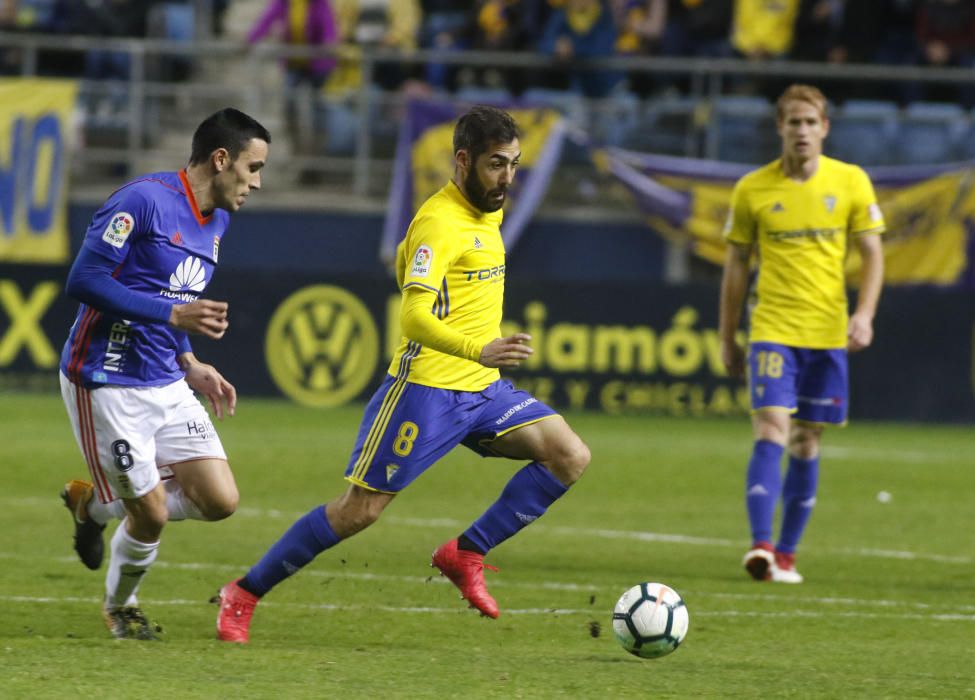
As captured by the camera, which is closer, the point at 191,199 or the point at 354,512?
the point at 191,199

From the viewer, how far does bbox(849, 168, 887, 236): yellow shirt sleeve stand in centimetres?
885

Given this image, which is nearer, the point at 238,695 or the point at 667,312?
the point at 238,695

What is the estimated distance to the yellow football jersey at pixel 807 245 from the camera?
8.83 m

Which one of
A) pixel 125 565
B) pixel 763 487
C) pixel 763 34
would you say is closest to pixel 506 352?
pixel 125 565

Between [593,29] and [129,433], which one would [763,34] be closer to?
[593,29]

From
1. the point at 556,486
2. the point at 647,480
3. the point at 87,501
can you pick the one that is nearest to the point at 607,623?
the point at 556,486

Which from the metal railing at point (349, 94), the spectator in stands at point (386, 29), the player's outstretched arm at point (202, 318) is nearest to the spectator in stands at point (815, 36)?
the metal railing at point (349, 94)

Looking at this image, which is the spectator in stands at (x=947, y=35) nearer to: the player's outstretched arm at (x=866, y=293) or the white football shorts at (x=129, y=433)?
the player's outstretched arm at (x=866, y=293)

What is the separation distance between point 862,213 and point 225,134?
3.70 m

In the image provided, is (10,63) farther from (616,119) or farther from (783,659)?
(783,659)

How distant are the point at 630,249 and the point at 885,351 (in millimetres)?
3145

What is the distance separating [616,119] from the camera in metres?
18.3

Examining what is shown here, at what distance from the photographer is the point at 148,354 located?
6.55 m

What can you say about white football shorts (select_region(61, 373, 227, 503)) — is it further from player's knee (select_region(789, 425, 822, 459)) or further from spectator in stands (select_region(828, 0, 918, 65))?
spectator in stands (select_region(828, 0, 918, 65))
